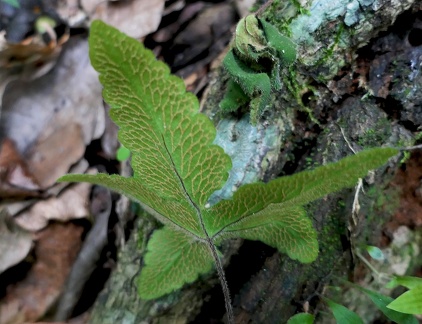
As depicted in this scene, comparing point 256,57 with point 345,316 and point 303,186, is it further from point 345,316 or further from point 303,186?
point 345,316

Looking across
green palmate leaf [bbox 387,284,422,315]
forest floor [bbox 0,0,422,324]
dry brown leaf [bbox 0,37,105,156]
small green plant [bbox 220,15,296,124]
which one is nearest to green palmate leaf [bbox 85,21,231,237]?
small green plant [bbox 220,15,296,124]

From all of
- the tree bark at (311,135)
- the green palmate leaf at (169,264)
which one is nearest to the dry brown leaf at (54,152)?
the tree bark at (311,135)

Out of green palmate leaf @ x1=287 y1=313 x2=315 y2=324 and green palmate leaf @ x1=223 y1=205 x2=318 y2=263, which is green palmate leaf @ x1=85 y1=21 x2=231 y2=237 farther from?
green palmate leaf @ x1=287 y1=313 x2=315 y2=324

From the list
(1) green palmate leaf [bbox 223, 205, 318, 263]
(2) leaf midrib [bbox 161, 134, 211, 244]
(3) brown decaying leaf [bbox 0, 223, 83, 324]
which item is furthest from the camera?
(3) brown decaying leaf [bbox 0, 223, 83, 324]

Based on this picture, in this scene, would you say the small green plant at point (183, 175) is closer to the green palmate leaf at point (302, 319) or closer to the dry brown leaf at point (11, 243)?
the green palmate leaf at point (302, 319)

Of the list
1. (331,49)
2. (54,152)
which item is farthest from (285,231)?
(54,152)
